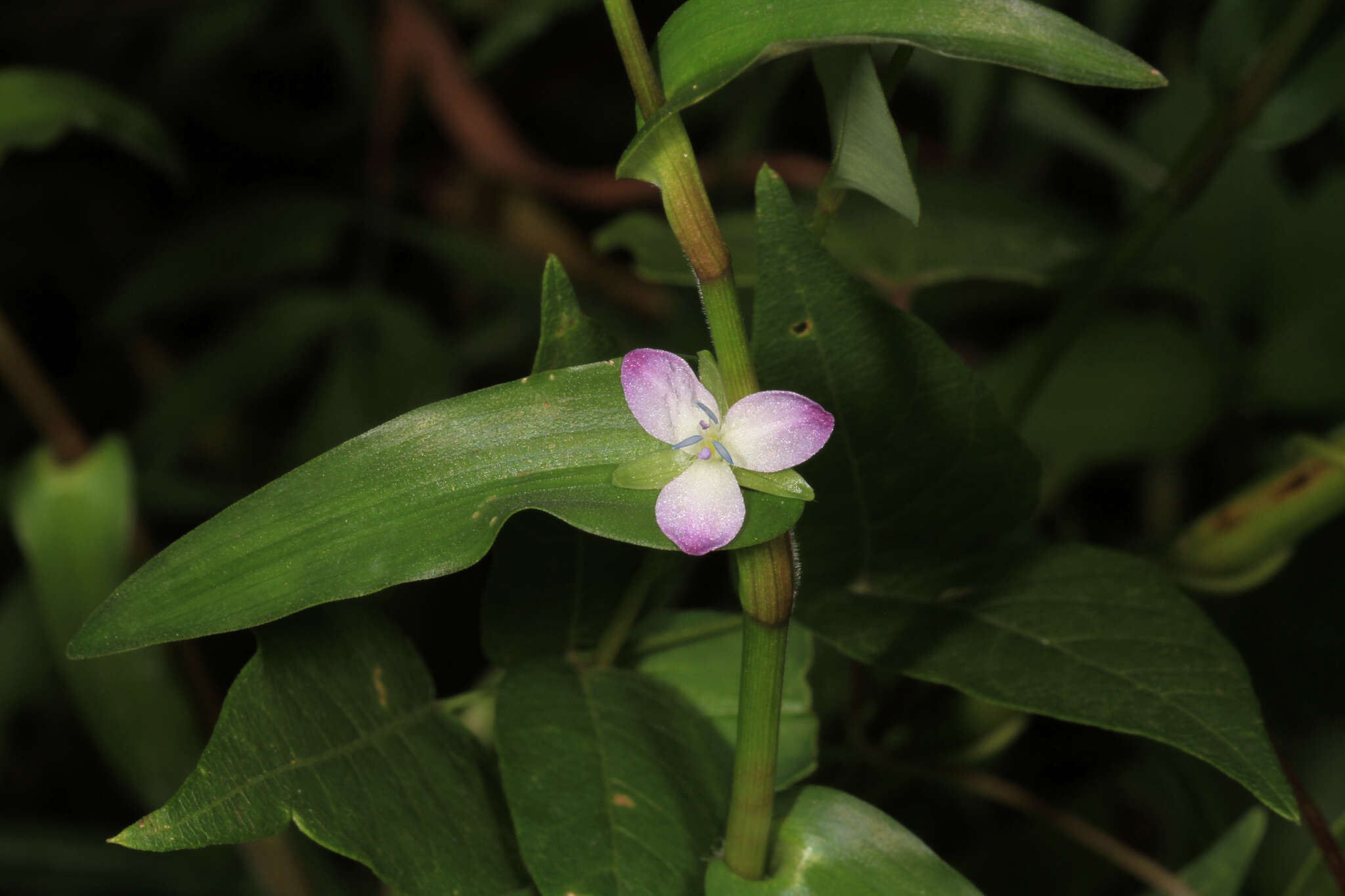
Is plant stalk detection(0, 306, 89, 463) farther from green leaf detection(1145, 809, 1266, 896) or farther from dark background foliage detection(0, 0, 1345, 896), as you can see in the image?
green leaf detection(1145, 809, 1266, 896)

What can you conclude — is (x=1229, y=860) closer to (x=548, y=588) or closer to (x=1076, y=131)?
(x=548, y=588)

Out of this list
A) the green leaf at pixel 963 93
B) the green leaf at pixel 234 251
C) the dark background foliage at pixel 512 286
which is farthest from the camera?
the green leaf at pixel 234 251

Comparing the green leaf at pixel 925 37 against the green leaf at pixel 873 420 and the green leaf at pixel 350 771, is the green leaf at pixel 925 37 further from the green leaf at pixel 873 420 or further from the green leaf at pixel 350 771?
the green leaf at pixel 350 771

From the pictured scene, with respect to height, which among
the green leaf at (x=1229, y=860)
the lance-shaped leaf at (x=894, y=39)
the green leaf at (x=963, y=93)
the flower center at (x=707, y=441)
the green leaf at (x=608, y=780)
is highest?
the lance-shaped leaf at (x=894, y=39)

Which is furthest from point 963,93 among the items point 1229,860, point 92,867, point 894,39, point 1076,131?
point 92,867

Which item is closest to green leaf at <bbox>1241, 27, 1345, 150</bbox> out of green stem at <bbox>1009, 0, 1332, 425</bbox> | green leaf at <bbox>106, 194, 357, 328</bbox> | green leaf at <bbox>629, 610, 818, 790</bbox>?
green stem at <bbox>1009, 0, 1332, 425</bbox>

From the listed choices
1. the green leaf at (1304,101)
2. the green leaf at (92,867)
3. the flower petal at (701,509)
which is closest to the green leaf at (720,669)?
the flower petal at (701,509)

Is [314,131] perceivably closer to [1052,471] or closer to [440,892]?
[1052,471]
